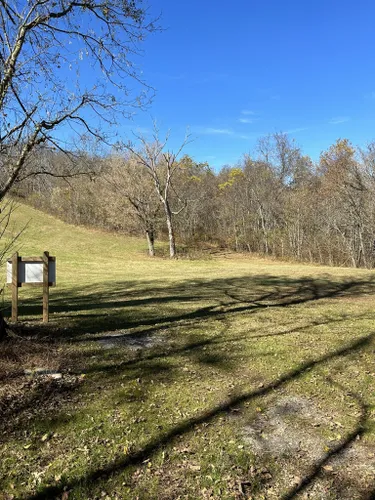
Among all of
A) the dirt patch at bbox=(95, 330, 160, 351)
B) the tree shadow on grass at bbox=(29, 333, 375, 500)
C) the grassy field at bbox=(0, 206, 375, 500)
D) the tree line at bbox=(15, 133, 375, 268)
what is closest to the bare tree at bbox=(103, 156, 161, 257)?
the tree line at bbox=(15, 133, 375, 268)

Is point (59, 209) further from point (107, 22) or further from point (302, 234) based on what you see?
point (107, 22)

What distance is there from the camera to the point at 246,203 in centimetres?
3594

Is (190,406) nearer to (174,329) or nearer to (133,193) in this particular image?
(174,329)

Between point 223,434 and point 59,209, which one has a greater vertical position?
point 59,209

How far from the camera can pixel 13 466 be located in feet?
9.27

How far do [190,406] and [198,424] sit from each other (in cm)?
33

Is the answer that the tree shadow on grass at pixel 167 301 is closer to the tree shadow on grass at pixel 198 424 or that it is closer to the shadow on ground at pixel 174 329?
the shadow on ground at pixel 174 329

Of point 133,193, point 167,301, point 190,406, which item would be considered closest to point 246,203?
point 133,193

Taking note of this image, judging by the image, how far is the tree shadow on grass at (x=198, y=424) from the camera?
8.63 ft

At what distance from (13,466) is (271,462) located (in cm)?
193

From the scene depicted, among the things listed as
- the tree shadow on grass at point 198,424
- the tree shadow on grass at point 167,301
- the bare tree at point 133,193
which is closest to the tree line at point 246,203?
the bare tree at point 133,193

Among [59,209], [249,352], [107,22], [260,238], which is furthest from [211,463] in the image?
[59,209]

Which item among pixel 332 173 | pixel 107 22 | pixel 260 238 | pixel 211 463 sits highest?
pixel 332 173

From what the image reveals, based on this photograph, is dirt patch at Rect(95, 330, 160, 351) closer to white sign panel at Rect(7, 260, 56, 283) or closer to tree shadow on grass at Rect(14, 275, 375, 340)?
tree shadow on grass at Rect(14, 275, 375, 340)
